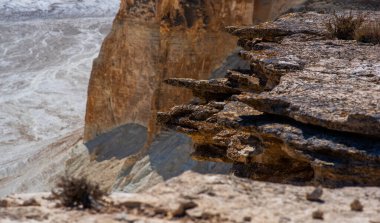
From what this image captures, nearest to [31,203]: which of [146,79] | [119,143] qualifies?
[146,79]

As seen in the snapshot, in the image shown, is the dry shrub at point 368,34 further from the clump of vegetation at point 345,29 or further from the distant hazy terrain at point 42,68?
the distant hazy terrain at point 42,68

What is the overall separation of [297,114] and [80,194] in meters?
2.33

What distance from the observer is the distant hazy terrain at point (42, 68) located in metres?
32.2

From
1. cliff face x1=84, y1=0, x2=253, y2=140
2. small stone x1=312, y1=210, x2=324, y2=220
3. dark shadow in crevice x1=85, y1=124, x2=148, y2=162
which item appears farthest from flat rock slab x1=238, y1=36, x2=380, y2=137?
dark shadow in crevice x1=85, y1=124, x2=148, y2=162

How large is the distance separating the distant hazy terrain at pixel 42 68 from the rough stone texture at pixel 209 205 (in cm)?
2055

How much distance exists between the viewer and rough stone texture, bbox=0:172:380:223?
3.67 meters

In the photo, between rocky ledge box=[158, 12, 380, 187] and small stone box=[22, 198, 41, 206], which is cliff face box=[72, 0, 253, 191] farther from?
small stone box=[22, 198, 41, 206]

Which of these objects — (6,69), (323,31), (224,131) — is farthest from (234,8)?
(6,69)

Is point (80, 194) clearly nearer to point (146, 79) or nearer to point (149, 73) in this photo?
point (149, 73)

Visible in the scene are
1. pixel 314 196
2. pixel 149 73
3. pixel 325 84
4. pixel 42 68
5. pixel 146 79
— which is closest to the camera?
pixel 314 196

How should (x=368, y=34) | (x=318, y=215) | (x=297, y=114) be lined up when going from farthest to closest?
(x=368, y=34)
(x=297, y=114)
(x=318, y=215)

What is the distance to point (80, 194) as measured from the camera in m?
3.83

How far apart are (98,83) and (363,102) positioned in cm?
1820

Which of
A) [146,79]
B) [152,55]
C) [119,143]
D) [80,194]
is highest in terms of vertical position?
[80,194]
